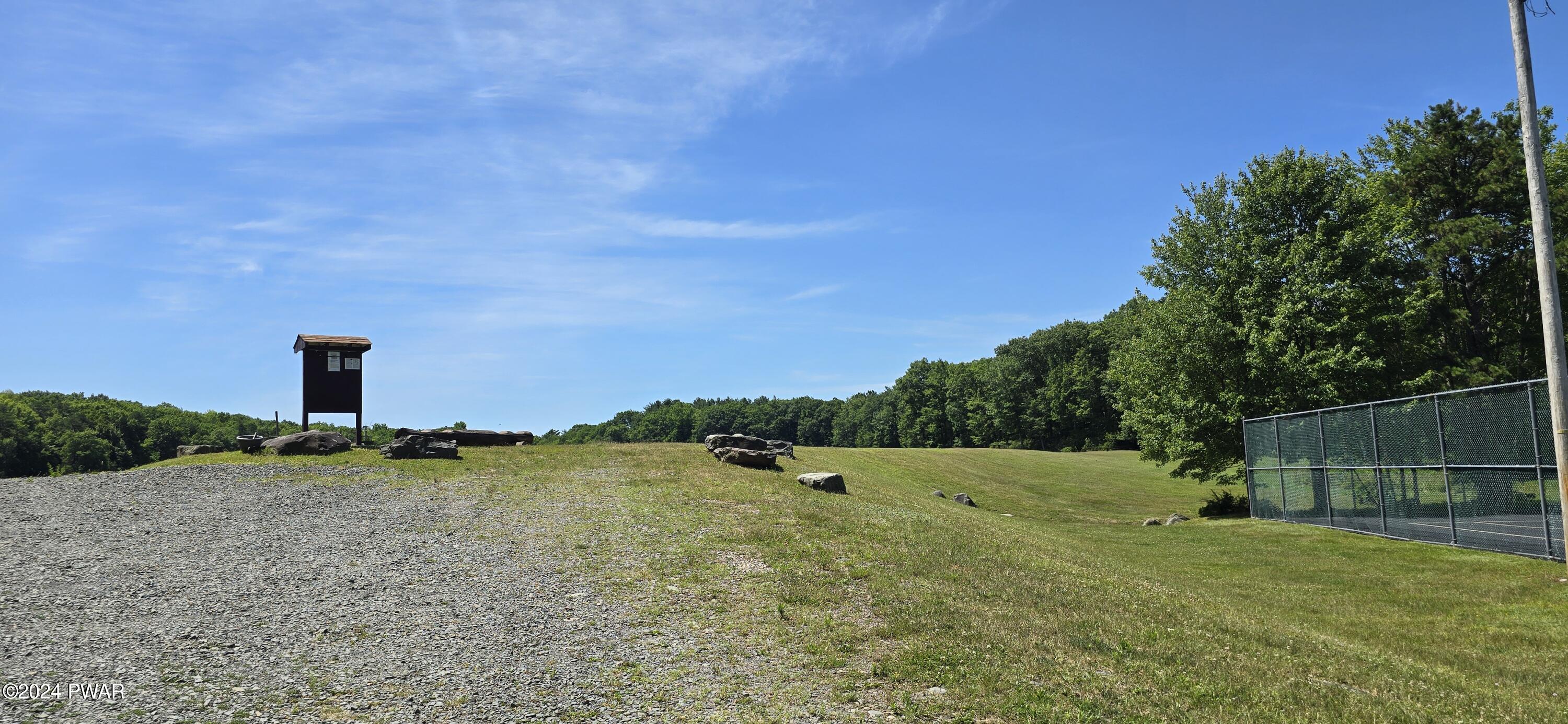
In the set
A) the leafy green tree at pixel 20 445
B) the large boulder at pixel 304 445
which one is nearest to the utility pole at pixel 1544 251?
the large boulder at pixel 304 445

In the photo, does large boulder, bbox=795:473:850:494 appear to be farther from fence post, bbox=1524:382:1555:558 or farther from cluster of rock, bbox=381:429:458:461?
fence post, bbox=1524:382:1555:558

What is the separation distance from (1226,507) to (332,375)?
32663 mm

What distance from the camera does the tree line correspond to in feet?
94.6

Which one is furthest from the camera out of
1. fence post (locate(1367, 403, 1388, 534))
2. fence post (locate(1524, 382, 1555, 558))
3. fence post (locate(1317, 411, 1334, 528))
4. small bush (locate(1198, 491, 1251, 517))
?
small bush (locate(1198, 491, 1251, 517))

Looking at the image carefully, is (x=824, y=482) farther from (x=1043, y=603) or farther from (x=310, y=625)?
(x=310, y=625)

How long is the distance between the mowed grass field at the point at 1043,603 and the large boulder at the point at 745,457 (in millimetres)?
1026

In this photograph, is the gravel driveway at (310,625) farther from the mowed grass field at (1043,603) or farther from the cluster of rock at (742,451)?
the cluster of rock at (742,451)

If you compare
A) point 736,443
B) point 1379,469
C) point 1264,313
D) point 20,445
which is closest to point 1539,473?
point 1379,469

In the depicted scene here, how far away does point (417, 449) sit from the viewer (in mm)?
24078

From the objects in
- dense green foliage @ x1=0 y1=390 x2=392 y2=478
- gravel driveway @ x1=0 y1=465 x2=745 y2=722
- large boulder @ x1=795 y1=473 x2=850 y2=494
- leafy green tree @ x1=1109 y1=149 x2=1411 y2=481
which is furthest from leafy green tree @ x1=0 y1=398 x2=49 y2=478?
leafy green tree @ x1=1109 y1=149 x2=1411 y2=481

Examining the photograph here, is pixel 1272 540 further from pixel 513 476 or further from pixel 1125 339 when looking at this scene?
pixel 1125 339

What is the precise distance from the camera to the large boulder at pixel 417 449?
23672 mm

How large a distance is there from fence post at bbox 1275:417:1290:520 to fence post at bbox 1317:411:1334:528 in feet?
7.88

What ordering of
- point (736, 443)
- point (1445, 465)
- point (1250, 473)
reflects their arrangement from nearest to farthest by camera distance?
point (1445, 465) → point (736, 443) → point (1250, 473)
